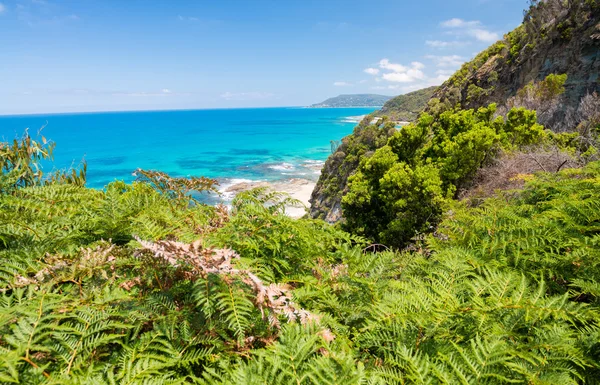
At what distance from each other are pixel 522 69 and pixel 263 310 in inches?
1348

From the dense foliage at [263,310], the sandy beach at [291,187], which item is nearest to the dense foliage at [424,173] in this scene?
the dense foliage at [263,310]

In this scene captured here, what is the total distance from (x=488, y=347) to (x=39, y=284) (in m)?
2.24

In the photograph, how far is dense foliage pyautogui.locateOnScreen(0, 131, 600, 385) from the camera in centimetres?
132

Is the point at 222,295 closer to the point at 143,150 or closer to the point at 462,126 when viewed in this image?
the point at 462,126

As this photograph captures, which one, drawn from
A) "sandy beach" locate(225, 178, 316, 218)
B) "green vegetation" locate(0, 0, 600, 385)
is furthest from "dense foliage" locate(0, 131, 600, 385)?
"sandy beach" locate(225, 178, 316, 218)

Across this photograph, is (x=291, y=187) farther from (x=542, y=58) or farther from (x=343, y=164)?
(x=542, y=58)

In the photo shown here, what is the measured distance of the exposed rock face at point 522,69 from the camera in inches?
803

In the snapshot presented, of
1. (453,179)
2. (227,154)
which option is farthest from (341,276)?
(227,154)

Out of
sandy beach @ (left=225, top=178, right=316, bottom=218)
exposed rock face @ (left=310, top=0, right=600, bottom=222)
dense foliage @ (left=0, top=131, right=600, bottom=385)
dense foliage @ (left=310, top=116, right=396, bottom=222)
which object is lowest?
sandy beach @ (left=225, top=178, right=316, bottom=218)

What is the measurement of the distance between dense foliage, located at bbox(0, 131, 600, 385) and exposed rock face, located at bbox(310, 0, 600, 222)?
1919 cm

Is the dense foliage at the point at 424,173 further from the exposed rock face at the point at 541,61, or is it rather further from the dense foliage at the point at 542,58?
the exposed rock face at the point at 541,61

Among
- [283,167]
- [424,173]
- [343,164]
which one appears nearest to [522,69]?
[343,164]

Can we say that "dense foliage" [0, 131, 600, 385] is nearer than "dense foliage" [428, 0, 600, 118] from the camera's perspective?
Yes

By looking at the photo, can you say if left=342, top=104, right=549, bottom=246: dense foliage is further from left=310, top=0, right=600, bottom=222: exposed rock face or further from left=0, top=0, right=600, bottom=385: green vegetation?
left=0, top=0, right=600, bottom=385: green vegetation
